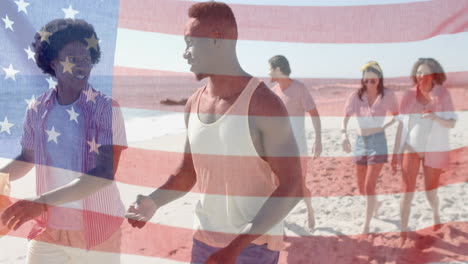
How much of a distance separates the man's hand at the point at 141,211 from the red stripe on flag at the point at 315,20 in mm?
866

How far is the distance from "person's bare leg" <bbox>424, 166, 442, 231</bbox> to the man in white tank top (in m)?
1.77

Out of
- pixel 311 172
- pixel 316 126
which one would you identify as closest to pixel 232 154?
pixel 311 172

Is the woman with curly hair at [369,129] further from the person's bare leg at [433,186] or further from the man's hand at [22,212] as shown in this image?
the man's hand at [22,212]

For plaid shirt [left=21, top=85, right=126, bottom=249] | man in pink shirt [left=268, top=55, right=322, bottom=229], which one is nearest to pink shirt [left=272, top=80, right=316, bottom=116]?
man in pink shirt [left=268, top=55, right=322, bottom=229]

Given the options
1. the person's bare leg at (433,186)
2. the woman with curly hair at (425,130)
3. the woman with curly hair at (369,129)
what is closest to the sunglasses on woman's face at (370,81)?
the woman with curly hair at (369,129)

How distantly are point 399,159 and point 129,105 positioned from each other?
188 centimetres

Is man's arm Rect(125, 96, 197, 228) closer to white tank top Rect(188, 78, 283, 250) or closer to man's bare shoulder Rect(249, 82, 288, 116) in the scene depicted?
white tank top Rect(188, 78, 283, 250)

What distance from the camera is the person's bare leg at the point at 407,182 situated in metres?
2.96

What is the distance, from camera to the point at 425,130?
298 cm

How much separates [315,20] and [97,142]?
3.78ft

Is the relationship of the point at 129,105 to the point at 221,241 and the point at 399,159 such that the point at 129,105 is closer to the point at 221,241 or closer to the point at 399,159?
the point at 221,241

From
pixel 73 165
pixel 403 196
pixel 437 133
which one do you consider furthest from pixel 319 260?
pixel 73 165

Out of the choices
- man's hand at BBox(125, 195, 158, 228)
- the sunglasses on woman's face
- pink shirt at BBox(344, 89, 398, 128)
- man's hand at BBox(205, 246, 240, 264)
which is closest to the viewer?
man's hand at BBox(205, 246, 240, 264)

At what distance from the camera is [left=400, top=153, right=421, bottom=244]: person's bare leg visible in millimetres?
2963
